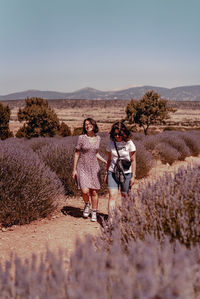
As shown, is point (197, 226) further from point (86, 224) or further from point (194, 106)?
point (194, 106)

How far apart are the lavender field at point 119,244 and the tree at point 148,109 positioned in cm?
2211

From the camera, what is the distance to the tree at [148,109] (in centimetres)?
2772

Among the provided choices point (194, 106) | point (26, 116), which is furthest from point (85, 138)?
point (194, 106)

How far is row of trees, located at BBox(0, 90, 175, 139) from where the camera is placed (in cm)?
2300

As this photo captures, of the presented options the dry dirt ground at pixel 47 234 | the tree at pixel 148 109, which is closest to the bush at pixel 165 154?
the dry dirt ground at pixel 47 234

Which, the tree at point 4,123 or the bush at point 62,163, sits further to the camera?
the tree at point 4,123

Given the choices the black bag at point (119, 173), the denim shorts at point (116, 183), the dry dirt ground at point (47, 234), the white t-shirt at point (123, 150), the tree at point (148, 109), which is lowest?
the dry dirt ground at point (47, 234)

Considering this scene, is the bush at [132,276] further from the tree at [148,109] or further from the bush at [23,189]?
the tree at [148,109]

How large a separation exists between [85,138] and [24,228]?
181cm

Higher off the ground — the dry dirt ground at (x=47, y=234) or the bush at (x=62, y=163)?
the bush at (x=62, y=163)

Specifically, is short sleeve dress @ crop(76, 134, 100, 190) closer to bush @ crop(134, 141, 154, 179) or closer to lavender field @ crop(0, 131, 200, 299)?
lavender field @ crop(0, 131, 200, 299)

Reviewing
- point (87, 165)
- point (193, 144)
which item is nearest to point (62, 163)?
point (87, 165)

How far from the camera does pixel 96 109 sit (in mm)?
126438

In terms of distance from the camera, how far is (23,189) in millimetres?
4582
